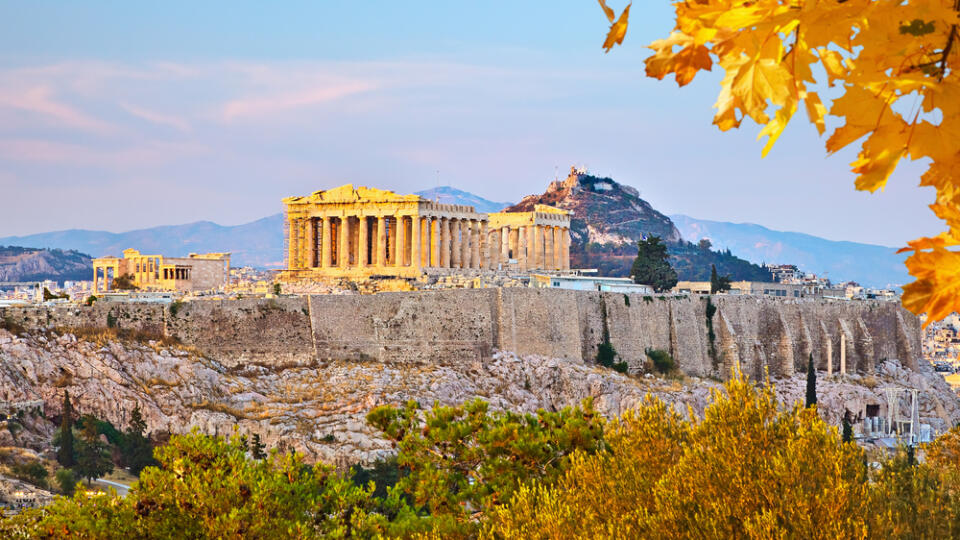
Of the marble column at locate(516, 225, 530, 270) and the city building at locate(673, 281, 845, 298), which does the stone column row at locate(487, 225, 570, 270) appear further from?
the city building at locate(673, 281, 845, 298)

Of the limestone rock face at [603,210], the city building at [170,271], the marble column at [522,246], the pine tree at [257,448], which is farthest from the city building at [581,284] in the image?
the limestone rock face at [603,210]

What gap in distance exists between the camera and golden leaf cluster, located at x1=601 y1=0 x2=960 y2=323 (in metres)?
1.84

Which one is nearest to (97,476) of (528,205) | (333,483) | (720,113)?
(333,483)

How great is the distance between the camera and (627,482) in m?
12.6

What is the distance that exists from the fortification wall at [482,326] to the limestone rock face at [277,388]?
0.66 meters

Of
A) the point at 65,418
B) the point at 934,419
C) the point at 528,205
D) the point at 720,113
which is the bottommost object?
→ the point at 934,419

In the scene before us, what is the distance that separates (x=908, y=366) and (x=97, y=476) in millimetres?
46452

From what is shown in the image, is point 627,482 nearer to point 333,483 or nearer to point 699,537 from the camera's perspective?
point 699,537

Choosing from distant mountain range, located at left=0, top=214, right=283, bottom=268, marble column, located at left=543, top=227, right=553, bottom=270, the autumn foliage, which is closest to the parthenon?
marble column, located at left=543, top=227, right=553, bottom=270

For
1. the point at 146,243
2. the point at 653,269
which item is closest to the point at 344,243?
the point at 653,269

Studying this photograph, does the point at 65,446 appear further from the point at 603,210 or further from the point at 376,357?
the point at 603,210

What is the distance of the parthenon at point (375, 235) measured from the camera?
148 ft

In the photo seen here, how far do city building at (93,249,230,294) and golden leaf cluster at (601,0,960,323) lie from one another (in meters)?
41.5

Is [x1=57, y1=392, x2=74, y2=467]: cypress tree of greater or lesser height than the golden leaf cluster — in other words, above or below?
below
